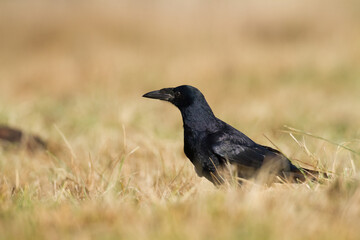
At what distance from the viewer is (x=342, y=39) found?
36.4 feet

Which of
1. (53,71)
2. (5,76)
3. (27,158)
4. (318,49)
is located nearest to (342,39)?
(318,49)

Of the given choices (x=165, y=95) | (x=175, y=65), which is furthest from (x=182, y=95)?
(x=175, y=65)

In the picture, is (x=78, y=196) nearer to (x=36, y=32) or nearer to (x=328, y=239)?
(x=328, y=239)

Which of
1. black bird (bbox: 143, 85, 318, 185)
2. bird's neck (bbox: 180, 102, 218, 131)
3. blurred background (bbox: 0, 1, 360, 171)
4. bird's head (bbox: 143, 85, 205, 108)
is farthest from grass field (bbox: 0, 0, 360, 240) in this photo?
bird's head (bbox: 143, 85, 205, 108)

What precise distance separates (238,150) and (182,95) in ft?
1.79

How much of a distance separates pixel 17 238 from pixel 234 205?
34.6 inches

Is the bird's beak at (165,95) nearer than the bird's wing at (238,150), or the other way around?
the bird's wing at (238,150)

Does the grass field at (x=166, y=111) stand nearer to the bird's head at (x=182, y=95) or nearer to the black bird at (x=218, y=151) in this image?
the black bird at (x=218, y=151)

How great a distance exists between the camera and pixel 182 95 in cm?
376

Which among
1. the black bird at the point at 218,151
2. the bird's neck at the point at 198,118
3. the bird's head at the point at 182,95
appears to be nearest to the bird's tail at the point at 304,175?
the black bird at the point at 218,151

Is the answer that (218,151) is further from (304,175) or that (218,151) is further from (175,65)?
(175,65)

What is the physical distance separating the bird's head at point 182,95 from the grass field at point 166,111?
1.43 feet

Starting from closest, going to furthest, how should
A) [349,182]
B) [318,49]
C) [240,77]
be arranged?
[349,182], [240,77], [318,49]

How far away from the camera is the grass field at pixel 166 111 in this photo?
2320 millimetres
